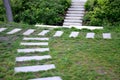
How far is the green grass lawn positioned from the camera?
3631 mm

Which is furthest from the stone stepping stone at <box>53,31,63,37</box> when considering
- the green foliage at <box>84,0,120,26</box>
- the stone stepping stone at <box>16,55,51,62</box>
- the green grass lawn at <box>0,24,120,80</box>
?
the green foliage at <box>84,0,120,26</box>

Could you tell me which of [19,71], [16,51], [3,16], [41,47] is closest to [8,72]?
[19,71]

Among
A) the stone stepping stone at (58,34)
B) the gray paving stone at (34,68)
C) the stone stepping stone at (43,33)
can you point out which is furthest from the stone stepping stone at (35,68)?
the stone stepping stone at (43,33)

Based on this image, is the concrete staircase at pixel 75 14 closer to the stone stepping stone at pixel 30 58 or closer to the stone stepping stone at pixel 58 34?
the stone stepping stone at pixel 58 34

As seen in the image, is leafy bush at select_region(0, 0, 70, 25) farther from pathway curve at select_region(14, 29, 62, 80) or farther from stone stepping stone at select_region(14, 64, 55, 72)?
stone stepping stone at select_region(14, 64, 55, 72)

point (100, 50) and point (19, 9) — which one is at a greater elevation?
point (19, 9)

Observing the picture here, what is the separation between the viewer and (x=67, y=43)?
556 cm

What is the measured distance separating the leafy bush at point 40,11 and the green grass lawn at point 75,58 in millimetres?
3389

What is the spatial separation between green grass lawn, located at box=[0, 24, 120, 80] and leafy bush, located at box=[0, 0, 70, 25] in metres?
3.39

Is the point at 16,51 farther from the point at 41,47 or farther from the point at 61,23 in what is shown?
the point at 61,23

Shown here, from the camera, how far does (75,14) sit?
10211mm

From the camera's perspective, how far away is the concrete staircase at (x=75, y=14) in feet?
31.5

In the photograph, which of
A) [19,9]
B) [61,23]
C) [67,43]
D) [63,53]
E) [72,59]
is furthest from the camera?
[19,9]

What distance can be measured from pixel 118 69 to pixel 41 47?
6.59 feet
